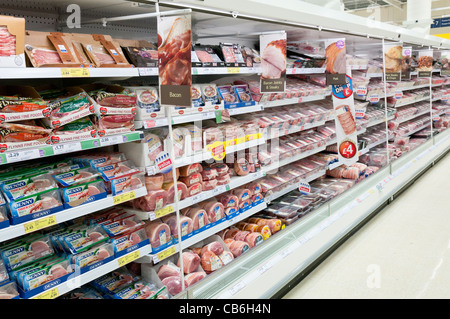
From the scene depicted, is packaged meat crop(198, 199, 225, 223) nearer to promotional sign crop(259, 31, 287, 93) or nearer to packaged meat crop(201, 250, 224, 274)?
packaged meat crop(201, 250, 224, 274)

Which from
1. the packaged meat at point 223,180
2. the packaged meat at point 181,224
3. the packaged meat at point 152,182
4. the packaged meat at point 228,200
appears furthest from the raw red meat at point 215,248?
the packaged meat at point 152,182

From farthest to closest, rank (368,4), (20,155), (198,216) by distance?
(368,4)
(198,216)
(20,155)

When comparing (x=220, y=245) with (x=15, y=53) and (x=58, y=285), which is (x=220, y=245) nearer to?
(x=58, y=285)

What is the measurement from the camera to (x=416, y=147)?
6203 millimetres

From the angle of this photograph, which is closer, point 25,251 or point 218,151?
point 25,251

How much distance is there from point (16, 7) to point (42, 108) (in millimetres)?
747

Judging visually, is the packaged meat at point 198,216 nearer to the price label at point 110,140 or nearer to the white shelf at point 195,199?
the white shelf at point 195,199

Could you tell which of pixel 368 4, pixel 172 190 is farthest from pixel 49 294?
pixel 368 4

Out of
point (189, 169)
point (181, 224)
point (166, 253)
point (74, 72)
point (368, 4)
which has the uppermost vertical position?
point (368, 4)

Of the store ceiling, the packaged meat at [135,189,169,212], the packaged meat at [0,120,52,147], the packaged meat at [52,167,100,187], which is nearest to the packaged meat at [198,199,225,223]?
the packaged meat at [135,189,169,212]

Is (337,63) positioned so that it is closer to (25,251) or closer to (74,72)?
(74,72)

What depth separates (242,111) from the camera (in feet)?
9.59

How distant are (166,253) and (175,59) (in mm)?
1205
